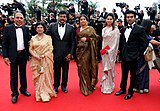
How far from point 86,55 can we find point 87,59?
0.23 feet

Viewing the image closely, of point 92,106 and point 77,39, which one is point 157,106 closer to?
point 92,106

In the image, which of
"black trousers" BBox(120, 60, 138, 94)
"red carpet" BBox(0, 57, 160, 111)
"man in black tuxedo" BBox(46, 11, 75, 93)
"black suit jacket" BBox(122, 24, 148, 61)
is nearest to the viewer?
"red carpet" BBox(0, 57, 160, 111)

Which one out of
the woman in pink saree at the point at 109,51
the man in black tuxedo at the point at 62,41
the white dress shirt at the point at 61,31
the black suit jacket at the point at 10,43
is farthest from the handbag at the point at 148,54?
the black suit jacket at the point at 10,43

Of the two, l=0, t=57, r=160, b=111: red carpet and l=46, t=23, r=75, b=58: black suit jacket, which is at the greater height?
l=46, t=23, r=75, b=58: black suit jacket

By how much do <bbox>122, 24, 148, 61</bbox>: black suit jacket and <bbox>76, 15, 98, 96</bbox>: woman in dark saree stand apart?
588mm

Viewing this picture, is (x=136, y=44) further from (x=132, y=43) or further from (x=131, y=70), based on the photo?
(x=131, y=70)

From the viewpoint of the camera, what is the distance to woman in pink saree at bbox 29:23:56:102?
375cm

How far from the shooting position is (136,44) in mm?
3682

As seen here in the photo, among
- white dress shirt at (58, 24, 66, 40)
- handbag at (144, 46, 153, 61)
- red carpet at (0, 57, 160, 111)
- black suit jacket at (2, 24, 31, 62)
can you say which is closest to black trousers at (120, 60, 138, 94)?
red carpet at (0, 57, 160, 111)

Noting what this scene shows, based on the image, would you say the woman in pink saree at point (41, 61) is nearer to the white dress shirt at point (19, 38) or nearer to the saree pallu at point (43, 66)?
the saree pallu at point (43, 66)

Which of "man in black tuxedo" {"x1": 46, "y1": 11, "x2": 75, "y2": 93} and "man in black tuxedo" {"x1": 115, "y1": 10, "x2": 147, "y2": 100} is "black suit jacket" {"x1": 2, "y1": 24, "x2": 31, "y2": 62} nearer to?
"man in black tuxedo" {"x1": 46, "y1": 11, "x2": 75, "y2": 93}

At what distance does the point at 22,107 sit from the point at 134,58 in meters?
1.76

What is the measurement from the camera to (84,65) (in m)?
4.05

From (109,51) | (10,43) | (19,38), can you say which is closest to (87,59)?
(109,51)
